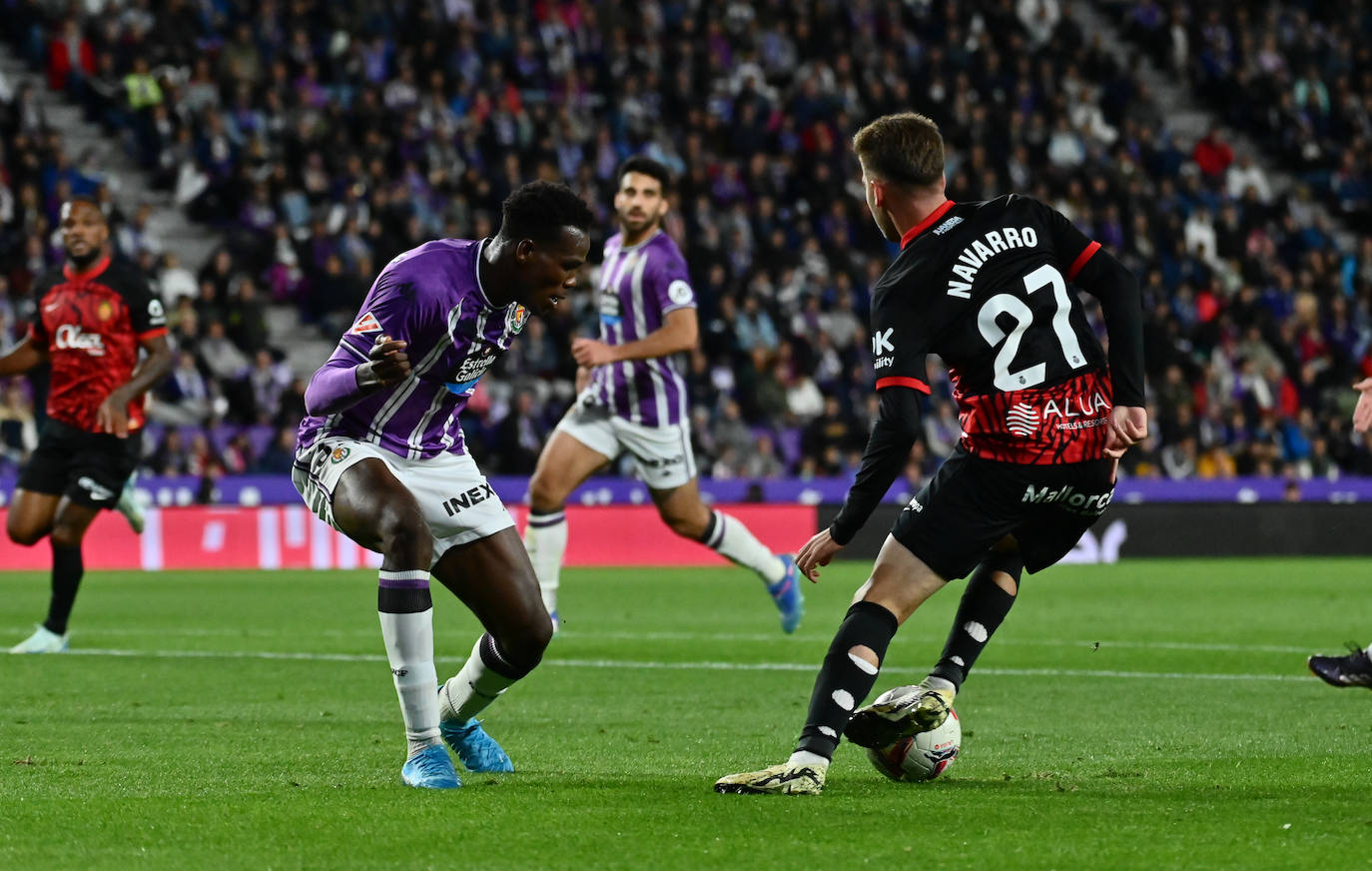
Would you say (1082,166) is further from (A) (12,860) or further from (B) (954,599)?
(A) (12,860)

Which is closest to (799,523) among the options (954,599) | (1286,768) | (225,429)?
(954,599)

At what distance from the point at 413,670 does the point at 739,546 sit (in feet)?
19.1

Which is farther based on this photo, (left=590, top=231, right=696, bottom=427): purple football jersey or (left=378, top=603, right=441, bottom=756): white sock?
(left=590, top=231, right=696, bottom=427): purple football jersey

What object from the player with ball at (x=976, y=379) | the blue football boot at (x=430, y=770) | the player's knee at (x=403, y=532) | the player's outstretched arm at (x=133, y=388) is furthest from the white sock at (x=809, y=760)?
the player's outstretched arm at (x=133, y=388)

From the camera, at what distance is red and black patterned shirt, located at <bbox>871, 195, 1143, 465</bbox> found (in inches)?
220

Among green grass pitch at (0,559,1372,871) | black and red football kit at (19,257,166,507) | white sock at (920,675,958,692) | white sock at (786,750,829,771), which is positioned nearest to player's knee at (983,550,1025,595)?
white sock at (920,675,958,692)

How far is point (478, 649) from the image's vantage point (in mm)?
6098

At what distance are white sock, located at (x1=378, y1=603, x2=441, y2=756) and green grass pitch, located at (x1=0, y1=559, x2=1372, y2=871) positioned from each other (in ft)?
0.68

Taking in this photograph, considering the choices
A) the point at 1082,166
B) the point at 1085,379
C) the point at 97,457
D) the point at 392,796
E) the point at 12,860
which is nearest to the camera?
the point at 12,860

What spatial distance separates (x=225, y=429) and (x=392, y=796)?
→ 51.1ft

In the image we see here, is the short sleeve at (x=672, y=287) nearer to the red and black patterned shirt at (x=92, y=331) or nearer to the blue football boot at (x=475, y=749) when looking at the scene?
the red and black patterned shirt at (x=92, y=331)

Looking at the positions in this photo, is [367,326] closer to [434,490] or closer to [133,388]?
[434,490]

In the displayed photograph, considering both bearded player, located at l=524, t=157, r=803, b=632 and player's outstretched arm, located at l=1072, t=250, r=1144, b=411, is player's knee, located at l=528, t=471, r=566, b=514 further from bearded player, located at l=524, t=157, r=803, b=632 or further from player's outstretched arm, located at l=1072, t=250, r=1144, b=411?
player's outstretched arm, located at l=1072, t=250, r=1144, b=411

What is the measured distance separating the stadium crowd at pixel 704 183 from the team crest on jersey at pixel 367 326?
14395 mm
